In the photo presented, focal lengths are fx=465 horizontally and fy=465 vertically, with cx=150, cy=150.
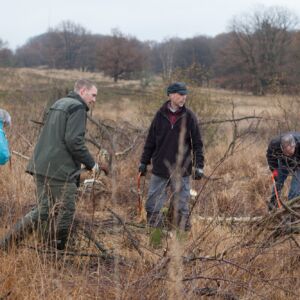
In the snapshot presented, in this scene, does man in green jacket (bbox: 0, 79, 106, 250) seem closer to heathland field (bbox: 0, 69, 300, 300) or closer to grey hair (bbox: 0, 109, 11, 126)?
heathland field (bbox: 0, 69, 300, 300)

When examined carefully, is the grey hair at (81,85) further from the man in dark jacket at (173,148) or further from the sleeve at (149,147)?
the sleeve at (149,147)

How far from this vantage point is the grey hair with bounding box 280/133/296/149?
5305 millimetres

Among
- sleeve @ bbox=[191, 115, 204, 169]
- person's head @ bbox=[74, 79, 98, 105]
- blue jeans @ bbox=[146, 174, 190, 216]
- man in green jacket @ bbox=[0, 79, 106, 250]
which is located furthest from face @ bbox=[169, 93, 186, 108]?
man in green jacket @ bbox=[0, 79, 106, 250]

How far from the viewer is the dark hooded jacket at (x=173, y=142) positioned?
4.94 meters

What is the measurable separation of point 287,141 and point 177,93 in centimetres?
146

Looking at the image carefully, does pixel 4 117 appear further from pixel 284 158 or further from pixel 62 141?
pixel 284 158

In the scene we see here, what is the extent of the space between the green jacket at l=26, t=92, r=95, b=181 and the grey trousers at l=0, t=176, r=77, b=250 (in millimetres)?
88

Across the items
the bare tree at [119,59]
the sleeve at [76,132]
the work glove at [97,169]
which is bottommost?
the work glove at [97,169]

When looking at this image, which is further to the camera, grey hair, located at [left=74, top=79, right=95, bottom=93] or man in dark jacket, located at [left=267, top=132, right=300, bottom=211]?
man in dark jacket, located at [left=267, top=132, right=300, bottom=211]

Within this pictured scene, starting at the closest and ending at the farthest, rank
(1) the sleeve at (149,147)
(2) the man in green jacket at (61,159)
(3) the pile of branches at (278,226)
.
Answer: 1. (3) the pile of branches at (278,226)
2. (2) the man in green jacket at (61,159)
3. (1) the sleeve at (149,147)

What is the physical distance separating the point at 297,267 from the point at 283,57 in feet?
101

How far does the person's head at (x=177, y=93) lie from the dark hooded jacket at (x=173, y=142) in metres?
0.14

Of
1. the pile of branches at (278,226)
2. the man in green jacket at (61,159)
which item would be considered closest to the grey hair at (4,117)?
the man in green jacket at (61,159)

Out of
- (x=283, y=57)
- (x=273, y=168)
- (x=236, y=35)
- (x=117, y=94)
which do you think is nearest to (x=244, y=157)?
(x=273, y=168)
